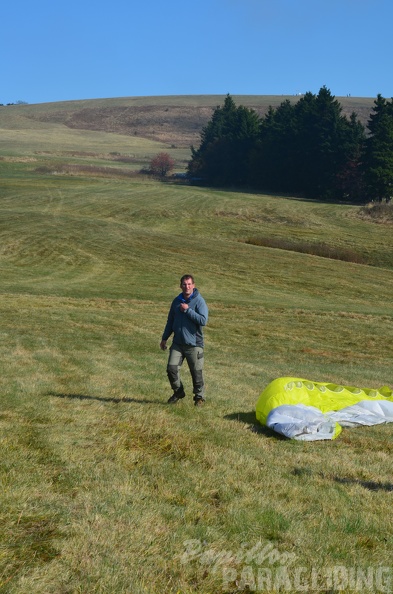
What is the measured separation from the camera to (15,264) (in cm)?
4669

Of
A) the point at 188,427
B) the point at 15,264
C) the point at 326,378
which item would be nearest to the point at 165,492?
the point at 188,427

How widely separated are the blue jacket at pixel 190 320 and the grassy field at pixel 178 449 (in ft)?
4.32

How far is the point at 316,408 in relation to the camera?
12.3 metres

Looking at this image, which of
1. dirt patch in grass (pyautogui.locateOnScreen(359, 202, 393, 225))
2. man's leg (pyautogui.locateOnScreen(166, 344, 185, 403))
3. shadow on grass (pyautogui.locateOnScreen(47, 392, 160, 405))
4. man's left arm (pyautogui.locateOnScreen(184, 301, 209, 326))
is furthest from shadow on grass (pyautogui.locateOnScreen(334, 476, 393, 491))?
dirt patch in grass (pyautogui.locateOnScreen(359, 202, 393, 225))

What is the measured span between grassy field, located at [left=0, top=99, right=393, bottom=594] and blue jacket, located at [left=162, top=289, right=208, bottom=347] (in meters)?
1.32

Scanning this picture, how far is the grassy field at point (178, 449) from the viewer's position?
5652mm

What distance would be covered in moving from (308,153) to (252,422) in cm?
9014

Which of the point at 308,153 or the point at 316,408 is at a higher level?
the point at 308,153

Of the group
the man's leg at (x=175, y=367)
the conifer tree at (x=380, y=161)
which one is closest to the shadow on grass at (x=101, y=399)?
the man's leg at (x=175, y=367)

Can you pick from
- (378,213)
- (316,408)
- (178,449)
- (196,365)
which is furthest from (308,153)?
(178,449)

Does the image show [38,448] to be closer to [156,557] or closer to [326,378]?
[156,557]

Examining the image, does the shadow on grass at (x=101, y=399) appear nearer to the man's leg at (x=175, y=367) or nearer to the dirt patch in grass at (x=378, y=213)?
the man's leg at (x=175, y=367)

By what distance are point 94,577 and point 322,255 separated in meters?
54.0

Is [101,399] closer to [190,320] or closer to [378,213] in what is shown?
[190,320]
